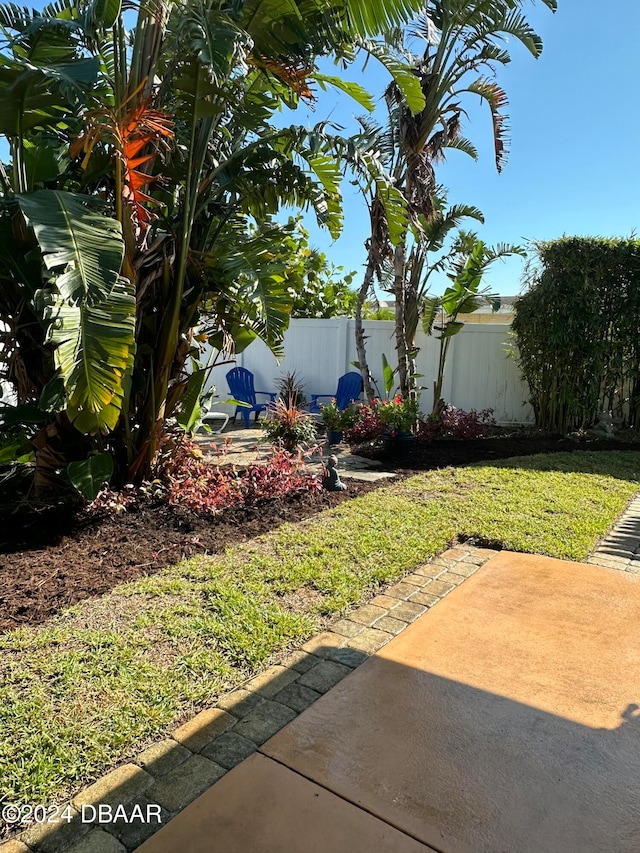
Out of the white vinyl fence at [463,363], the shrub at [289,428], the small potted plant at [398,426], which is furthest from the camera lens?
the white vinyl fence at [463,363]

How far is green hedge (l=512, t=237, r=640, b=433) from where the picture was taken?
8.84m

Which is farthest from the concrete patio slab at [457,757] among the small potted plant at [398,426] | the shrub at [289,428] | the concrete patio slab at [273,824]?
the small potted plant at [398,426]

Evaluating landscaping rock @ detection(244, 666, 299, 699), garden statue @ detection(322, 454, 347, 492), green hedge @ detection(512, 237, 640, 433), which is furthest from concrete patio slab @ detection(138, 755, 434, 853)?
green hedge @ detection(512, 237, 640, 433)

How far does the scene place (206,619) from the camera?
3100 millimetres

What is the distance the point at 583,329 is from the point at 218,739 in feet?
27.9

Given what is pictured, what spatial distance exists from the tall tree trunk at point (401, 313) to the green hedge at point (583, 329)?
2250 millimetres

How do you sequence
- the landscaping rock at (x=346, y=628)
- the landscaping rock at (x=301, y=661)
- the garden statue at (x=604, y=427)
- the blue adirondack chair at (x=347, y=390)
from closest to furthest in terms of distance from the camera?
1. the landscaping rock at (x=301, y=661)
2. the landscaping rock at (x=346, y=628)
3. the garden statue at (x=604, y=427)
4. the blue adirondack chair at (x=347, y=390)

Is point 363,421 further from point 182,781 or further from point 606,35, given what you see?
point 182,781

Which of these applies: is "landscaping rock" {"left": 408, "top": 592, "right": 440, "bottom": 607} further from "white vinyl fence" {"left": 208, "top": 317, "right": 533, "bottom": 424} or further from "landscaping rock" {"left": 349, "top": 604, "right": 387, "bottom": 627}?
"white vinyl fence" {"left": 208, "top": 317, "right": 533, "bottom": 424}

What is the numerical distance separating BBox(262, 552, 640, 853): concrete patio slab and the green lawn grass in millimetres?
541

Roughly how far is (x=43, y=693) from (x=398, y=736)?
1.48m

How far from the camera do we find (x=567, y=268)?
891cm

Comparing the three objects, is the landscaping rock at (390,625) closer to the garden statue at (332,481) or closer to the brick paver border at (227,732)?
the brick paver border at (227,732)

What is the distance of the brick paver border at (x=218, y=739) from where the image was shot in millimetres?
1793
